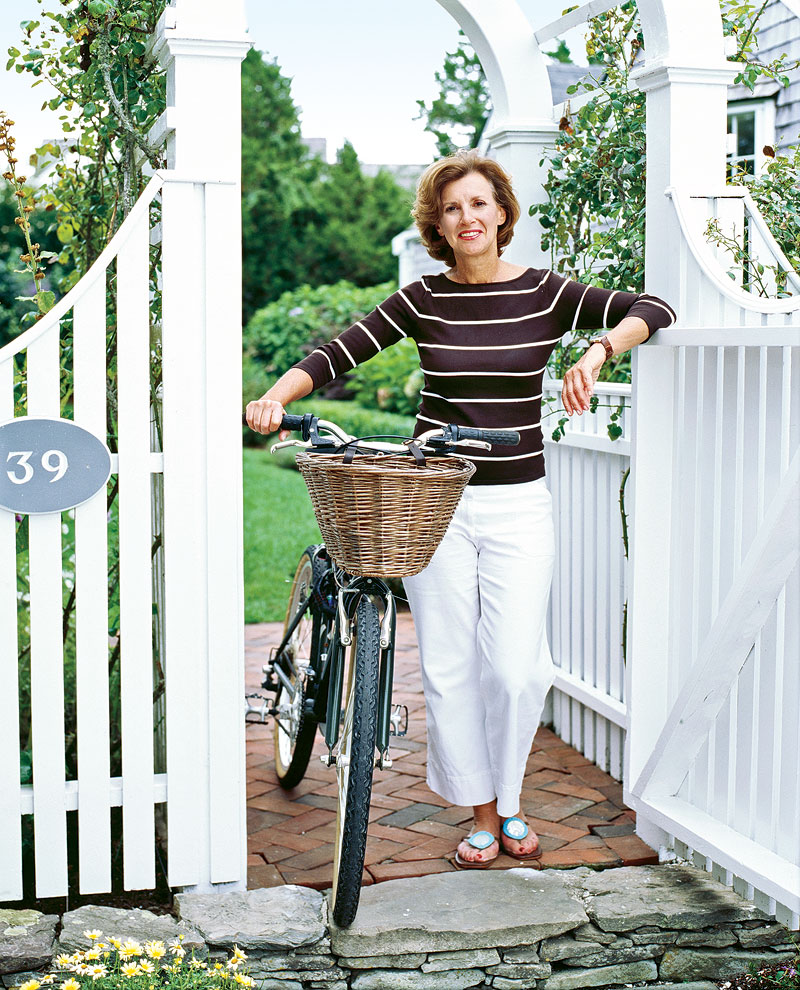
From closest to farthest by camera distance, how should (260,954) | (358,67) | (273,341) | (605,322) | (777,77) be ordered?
(260,954) < (605,322) < (777,77) < (273,341) < (358,67)

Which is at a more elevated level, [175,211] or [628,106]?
[628,106]

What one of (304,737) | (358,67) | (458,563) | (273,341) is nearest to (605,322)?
(458,563)

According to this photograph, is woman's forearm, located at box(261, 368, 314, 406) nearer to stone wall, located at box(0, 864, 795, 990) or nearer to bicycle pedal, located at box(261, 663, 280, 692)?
bicycle pedal, located at box(261, 663, 280, 692)

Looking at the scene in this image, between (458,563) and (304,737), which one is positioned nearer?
(458,563)

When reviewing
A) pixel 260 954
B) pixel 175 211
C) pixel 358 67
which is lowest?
pixel 260 954

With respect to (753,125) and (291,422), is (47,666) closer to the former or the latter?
(291,422)

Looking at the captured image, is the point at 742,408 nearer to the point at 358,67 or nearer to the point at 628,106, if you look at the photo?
the point at 628,106

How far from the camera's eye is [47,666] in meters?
2.71

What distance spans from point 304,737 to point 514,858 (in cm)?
73

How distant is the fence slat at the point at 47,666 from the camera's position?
104 inches

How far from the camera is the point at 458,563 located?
292 centimetres

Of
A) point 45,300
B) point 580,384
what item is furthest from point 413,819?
point 45,300

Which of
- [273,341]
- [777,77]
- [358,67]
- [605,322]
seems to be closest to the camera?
[605,322]

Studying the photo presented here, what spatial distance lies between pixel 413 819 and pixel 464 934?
2.43 feet
